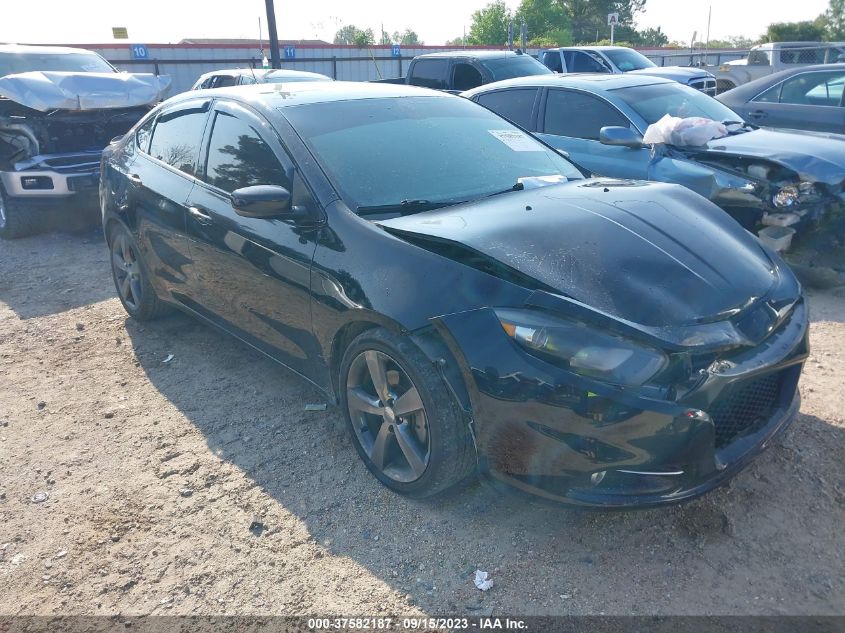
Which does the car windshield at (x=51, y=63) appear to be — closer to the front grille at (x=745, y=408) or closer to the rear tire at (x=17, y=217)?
the rear tire at (x=17, y=217)

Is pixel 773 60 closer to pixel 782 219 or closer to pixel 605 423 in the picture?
pixel 782 219

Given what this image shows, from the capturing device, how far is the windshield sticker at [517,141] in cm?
402

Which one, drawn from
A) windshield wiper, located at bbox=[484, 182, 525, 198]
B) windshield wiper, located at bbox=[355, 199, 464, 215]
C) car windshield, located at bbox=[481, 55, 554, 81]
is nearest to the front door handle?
windshield wiper, located at bbox=[355, 199, 464, 215]

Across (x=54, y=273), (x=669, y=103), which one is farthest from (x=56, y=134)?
(x=669, y=103)

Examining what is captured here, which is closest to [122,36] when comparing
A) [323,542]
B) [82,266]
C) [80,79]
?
[80,79]

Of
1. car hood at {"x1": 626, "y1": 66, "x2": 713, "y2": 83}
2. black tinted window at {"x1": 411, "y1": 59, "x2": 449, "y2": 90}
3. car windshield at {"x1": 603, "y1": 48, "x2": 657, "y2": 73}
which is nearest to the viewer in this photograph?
black tinted window at {"x1": 411, "y1": 59, "x2": 449, "y2": 90}

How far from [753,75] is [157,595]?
16.2 meters

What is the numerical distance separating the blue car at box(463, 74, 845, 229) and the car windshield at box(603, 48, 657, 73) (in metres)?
8.75

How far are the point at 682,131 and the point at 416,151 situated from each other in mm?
3266

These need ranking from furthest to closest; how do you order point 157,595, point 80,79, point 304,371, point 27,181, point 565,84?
point 80,79 < point 27,181 < point 565,84 < point 304,371 < point 157,595

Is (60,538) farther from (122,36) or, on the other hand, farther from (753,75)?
(122,36)

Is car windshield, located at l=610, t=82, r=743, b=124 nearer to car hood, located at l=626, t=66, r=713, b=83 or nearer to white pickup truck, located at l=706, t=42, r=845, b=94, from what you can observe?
car hood, located at l=626, t=66, r=713, b=83

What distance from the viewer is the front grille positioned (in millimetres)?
2508

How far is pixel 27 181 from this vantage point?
7441mm
